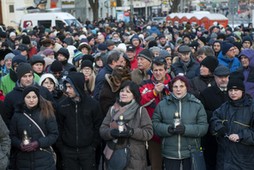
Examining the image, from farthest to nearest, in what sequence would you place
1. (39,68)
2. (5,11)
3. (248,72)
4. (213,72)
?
(5,11)
(39,68)
(248,72)
(213,72)

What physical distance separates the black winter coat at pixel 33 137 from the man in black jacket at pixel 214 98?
212cm

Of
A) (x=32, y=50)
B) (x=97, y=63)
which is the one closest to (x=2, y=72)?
(x=97, y=63)

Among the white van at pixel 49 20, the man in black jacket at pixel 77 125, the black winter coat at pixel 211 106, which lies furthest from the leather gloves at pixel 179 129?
the white van at pixel 49 20

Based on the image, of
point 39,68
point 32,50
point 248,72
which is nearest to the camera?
point 248,72

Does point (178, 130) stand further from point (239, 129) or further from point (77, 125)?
→ point (77, 125)

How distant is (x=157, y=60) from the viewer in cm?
702

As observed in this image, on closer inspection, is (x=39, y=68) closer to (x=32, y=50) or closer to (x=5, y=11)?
(x=32, y=50)

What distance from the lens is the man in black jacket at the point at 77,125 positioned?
21.4ft

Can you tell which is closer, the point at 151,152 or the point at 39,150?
the point at 39,150

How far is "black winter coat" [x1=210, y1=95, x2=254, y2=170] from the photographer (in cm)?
610

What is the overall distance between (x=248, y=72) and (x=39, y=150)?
381 centimetres

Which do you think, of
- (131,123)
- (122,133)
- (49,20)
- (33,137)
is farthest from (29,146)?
(49,20)

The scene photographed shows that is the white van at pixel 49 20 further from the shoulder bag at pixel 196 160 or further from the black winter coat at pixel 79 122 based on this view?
the shoulder bag at pixel 196 160

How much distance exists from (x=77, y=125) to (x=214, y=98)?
1912mm
